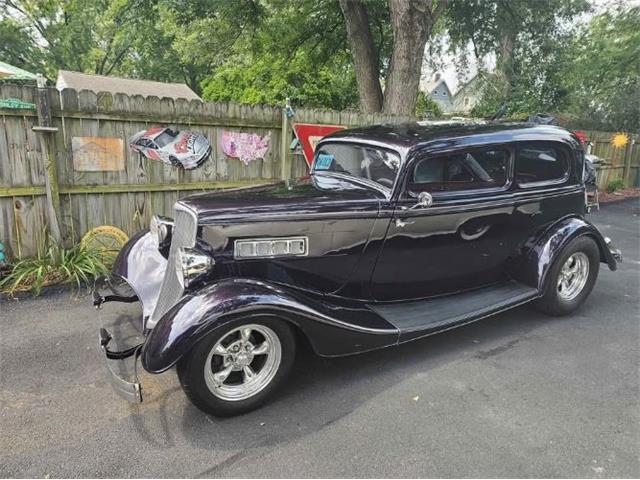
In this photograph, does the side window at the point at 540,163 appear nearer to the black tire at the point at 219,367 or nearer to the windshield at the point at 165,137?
the black tire at the point at 219,367

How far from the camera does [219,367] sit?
2.73 meters

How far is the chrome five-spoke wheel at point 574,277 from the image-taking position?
4.28 m

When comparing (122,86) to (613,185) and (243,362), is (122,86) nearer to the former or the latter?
(243,362)

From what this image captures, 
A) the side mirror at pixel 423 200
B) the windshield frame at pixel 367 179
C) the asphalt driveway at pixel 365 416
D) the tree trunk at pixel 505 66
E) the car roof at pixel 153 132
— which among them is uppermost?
the tree trunk at pixel 505 66

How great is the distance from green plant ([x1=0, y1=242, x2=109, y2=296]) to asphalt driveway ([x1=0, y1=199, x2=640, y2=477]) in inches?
30.0

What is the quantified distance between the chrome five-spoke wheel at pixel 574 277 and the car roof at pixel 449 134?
3.73 ft

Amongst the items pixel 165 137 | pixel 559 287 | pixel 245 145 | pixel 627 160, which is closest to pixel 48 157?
pixel 165 137

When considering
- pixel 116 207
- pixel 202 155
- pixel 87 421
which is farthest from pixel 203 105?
pixel 87 421

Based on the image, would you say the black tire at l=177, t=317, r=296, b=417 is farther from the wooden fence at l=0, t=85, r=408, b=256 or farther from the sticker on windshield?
the wooden fence at l=0, t=85, r=408, b=256

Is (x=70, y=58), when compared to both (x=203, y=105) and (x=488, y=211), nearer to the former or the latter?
(x=203, y=105)

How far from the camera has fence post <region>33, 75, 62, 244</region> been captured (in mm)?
4547

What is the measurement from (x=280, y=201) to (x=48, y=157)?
10.3 ft

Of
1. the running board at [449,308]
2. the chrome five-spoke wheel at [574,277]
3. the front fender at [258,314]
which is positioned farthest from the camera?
the chrome five-spoke wheel at [574,277]

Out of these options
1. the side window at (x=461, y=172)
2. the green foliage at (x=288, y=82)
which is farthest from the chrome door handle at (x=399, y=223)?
the green foliage at (x=288, y=82)
